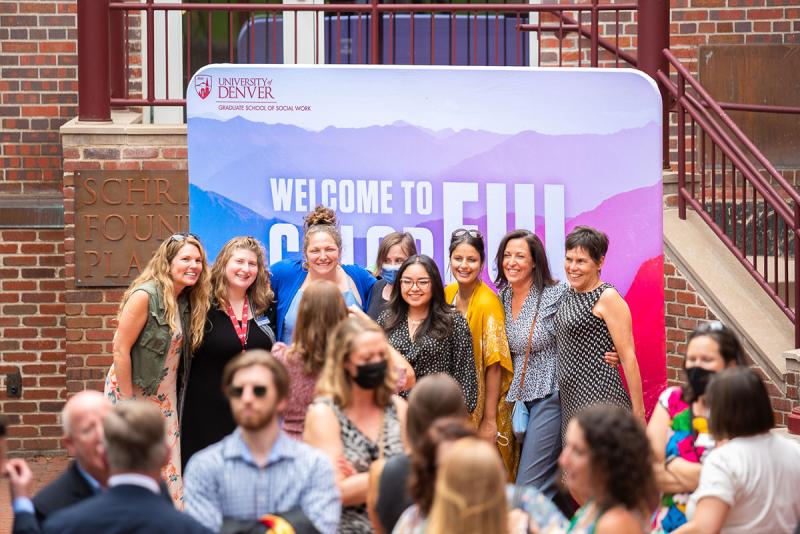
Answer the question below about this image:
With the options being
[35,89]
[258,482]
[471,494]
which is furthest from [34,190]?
[471,494]

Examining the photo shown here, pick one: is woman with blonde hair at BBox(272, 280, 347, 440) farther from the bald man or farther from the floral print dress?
the bald man

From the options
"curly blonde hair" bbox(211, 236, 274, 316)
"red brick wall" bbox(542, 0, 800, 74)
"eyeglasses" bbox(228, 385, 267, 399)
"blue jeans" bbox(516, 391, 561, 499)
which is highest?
"red brick wall" bbox(542, 0, 800, 74)

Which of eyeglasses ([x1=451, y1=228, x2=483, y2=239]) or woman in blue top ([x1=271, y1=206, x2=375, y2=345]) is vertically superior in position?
eyeglasses ([x1=451, y1=228, x2=483, y2=239])

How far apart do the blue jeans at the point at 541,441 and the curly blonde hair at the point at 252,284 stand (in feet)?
4.69

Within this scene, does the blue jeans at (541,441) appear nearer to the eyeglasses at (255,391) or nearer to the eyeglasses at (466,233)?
the eyeglasses at (466,233)

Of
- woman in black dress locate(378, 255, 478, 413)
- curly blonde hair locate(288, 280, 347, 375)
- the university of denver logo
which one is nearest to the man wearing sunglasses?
curly blonde hair locate(288, 280, 347, 375)

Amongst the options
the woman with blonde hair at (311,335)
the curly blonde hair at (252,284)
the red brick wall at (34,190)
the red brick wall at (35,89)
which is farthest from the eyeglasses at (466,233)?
the red brick wall at (35,89)

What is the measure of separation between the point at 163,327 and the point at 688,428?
269cm

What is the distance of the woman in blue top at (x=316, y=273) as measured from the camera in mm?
7141

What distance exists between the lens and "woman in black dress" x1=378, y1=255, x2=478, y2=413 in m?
6.79

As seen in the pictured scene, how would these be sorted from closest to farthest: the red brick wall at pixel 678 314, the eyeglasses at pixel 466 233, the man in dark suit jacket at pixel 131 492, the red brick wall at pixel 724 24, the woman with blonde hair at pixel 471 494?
the woman with blonde hair at pixel 471 494
the man in dark suit jacket at pixel 131 492
the eyeglasses at pixel 466 233
the red brick wall at pixel 678 314
the red brick wall at pixel 724 24

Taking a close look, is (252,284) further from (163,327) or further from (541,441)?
(541,441)

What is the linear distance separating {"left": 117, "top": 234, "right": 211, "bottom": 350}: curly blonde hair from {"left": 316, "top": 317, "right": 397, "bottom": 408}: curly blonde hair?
176 centimetres

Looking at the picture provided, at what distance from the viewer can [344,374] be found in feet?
17.1
